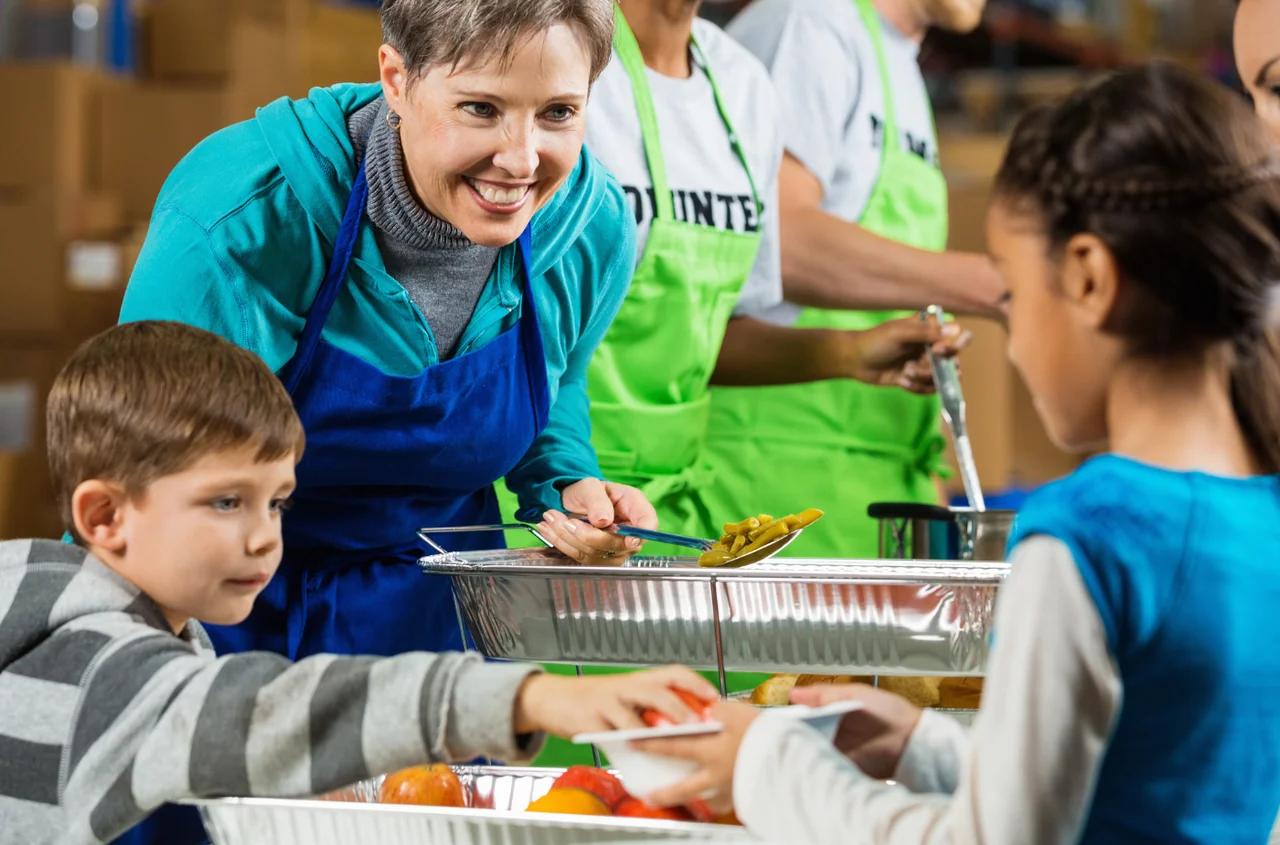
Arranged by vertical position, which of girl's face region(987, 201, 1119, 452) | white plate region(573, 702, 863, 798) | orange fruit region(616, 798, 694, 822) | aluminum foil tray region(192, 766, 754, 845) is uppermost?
girl's face region(987, 201, 1119, 452)

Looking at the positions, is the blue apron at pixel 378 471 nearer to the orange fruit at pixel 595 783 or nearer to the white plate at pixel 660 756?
the orange fruit at pixel 595 783

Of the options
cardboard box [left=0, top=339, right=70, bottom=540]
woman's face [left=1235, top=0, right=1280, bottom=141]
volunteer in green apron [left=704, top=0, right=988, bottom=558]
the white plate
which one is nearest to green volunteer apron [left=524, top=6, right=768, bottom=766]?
volunteer in green apron [left=704, top=0, right=988, bottom=558]

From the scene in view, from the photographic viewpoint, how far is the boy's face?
0.93m

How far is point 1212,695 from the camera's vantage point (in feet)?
2.45

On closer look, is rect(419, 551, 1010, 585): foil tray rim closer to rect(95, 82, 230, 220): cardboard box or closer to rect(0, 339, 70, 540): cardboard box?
rect(0, 339, 70, 540): cardboard box

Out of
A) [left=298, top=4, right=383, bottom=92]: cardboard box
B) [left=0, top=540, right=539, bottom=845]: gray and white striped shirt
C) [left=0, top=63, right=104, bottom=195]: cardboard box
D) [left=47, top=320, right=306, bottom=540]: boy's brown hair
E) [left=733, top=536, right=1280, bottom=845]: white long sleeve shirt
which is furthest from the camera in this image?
[left=298, top=4, right=383, bottom=92]: cardboard box

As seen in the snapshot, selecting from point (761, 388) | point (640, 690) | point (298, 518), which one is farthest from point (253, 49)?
point (640, 690)

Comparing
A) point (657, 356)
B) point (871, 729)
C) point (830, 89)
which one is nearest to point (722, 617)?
point (871, 729)

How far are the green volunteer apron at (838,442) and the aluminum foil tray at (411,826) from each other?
3.34ft

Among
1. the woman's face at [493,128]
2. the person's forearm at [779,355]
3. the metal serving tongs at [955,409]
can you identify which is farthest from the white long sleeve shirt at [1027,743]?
the person's forearm at [779,355]

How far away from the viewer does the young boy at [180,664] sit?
31.9 inches

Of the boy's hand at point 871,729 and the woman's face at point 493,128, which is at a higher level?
the woman's face at point 493,128

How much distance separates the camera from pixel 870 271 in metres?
1.92

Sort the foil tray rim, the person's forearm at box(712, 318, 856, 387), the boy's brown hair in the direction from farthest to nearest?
the person's forearm at box(712, 318, 856, 387) < the foil tray rim < the boy's brown hair
